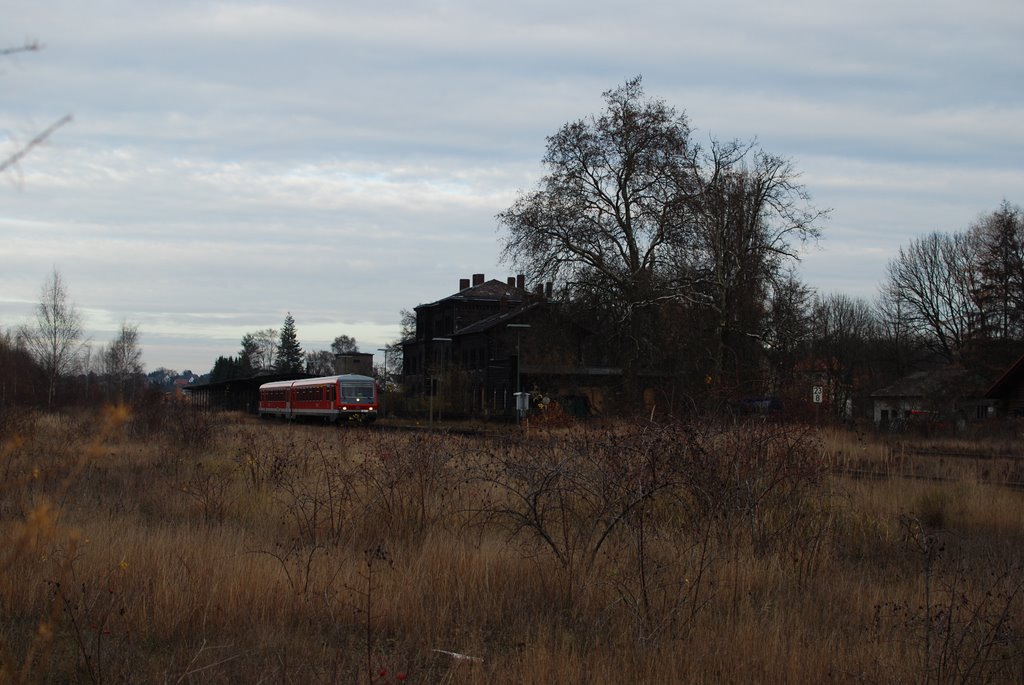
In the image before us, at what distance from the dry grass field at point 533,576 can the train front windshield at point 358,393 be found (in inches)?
1312

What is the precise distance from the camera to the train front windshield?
46.8 metres

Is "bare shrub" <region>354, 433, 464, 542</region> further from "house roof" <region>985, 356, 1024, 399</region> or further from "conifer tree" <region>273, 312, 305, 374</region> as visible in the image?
"conifer tree" <region>273, 312, 305, 374</region>

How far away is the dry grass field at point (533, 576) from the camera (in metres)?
6.09

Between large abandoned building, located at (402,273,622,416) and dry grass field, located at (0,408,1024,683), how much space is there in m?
10.5

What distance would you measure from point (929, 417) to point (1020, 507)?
22.9 metres

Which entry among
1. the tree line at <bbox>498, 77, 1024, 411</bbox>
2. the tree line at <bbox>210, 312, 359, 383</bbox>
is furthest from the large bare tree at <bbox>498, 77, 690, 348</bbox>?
the tree line at <bbox>210, 312, 359, 383</bbox>

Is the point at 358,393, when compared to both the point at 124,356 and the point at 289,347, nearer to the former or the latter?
the point at 124,356

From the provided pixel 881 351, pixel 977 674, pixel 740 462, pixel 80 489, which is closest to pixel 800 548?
pixel 740 462

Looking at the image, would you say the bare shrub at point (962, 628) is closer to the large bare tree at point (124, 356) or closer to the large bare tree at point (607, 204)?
the large bare tree at point (607, 204)

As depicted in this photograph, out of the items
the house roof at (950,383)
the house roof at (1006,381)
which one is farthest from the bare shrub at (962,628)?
the house roof at (950,383)

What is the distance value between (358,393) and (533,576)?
40.0 meters

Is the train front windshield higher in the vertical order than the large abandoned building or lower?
lower

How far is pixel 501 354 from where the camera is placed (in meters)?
66.4

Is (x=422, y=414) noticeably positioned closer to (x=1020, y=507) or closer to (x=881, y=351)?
(x=881, y=351)
